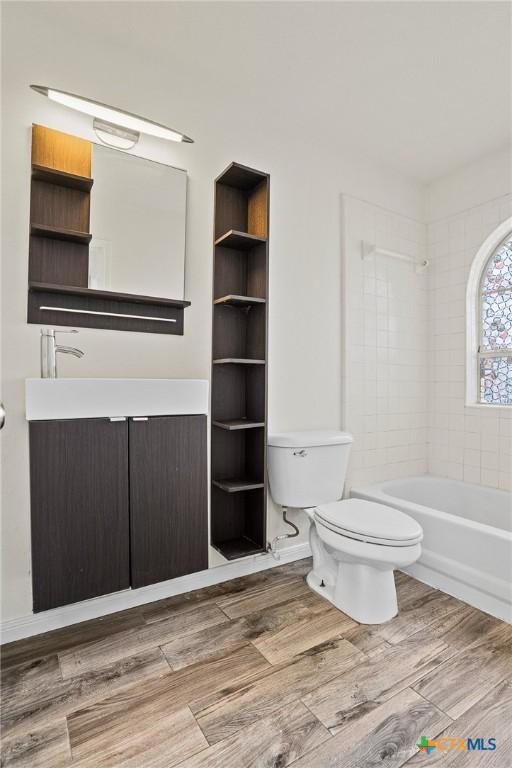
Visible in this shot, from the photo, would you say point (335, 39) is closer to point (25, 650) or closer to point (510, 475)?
point (510, 475)

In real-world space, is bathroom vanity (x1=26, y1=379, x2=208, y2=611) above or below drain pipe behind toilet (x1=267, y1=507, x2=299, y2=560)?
above

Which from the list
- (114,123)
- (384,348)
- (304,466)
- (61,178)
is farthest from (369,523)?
(114,123)

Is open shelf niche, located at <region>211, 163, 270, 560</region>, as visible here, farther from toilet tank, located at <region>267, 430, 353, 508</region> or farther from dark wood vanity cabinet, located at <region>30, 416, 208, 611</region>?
dark wood vanity cabinet, located at <region>30, 416, 208, 611</region>

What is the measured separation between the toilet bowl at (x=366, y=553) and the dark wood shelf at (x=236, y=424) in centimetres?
51

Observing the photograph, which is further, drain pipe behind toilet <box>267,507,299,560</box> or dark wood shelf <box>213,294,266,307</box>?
drain pipe behind toilet <box>267,507,299,560</box>

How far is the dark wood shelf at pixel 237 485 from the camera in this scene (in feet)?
6.30

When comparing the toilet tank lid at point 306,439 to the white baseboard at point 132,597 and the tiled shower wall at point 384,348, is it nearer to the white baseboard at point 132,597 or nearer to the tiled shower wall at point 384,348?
the tiled shower wall at point 384,348

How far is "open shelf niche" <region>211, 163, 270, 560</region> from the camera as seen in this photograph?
203 cm

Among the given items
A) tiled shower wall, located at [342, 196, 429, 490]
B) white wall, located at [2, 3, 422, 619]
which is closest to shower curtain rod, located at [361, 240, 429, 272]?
tiled shower wall, located at [342, 196, 429, 490]

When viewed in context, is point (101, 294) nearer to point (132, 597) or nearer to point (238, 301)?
point (238, 301)

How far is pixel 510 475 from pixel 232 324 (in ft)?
6.34

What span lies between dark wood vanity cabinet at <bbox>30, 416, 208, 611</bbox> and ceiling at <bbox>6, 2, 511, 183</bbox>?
1.52m

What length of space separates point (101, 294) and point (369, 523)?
4.95 feet

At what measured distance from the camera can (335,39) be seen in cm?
179
